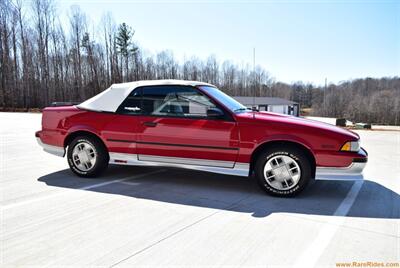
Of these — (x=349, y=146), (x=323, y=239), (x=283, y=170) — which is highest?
(x=349, y=146)

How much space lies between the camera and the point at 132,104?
4.80 m

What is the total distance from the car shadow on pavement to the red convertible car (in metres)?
0.29

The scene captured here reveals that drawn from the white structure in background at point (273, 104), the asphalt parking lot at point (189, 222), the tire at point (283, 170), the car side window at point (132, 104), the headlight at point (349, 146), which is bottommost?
the asphalt parking lot at point (189, 222)

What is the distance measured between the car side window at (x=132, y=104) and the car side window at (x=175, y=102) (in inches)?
3.5

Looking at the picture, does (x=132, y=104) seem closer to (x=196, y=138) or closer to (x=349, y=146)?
(x=196, y=138)

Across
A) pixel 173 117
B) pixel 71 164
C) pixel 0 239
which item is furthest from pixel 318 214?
pixel 71 164

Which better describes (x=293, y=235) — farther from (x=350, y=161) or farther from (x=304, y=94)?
(x=304, y=94)

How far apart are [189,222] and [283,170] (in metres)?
1.61

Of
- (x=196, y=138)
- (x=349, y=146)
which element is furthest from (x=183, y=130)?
(x=349, y=146)

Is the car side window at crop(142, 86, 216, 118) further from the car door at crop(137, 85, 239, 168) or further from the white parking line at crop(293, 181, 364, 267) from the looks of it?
the white parking line at crop(293, 181, 364, 267)

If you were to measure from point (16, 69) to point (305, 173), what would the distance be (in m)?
53.0

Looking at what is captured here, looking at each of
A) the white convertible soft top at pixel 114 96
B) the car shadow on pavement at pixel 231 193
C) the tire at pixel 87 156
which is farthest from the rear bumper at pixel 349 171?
the tire at pixel 87 156

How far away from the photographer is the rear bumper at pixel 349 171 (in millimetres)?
3938

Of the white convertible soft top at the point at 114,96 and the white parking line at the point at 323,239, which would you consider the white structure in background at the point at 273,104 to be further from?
the white parking line at the point at 323,239
